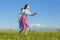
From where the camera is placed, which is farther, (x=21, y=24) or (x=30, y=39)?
(x=21, y=24)

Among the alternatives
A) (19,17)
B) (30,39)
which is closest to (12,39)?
(30,39)

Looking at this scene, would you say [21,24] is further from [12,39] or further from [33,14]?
[12,39]

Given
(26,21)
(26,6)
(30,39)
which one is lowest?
(30,39)

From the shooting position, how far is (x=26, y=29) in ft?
45.2

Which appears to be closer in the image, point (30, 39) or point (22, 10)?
point (30, 39)

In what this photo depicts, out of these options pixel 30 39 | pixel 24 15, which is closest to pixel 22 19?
pixel 24 15

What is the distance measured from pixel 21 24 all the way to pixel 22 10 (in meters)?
0.83

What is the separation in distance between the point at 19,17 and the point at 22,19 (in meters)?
0.44

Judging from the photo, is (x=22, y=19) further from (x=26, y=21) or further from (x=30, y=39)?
(x=30, y=39)

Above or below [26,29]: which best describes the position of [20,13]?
above

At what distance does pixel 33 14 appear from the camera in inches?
540

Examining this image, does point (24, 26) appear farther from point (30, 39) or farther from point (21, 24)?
point (30, 39)

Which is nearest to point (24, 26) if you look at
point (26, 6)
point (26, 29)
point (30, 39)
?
point (26, 29)

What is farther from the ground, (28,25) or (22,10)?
(22,10)
